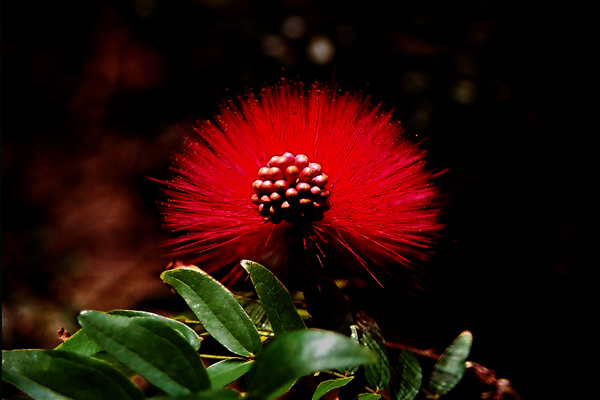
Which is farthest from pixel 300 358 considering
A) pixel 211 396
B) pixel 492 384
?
pixel 492 384

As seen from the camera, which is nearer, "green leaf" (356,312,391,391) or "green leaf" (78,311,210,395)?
"green leaf" (78,311,210,395)

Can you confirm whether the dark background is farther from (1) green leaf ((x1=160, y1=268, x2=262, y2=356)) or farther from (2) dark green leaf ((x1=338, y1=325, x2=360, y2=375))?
(1) green leaf ((x1=160, y1=268, x2=262, y2=356))

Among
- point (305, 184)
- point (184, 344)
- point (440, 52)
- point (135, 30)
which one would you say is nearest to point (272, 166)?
point (305, 184)

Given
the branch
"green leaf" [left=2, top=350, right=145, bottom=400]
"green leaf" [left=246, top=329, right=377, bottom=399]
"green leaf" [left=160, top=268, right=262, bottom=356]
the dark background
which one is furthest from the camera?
the dark background

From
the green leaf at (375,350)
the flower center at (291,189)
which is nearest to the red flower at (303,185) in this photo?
the flower center at (291,189)

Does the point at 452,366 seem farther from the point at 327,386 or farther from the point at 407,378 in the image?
the point at 327,386

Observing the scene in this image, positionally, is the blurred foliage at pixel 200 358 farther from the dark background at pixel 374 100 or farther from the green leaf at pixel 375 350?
the dark background at pixel 374 100

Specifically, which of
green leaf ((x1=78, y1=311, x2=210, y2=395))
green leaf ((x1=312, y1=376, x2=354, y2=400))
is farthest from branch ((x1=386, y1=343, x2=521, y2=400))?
green leaf ((x1=78, y1=311, x2=210, y2=395))
